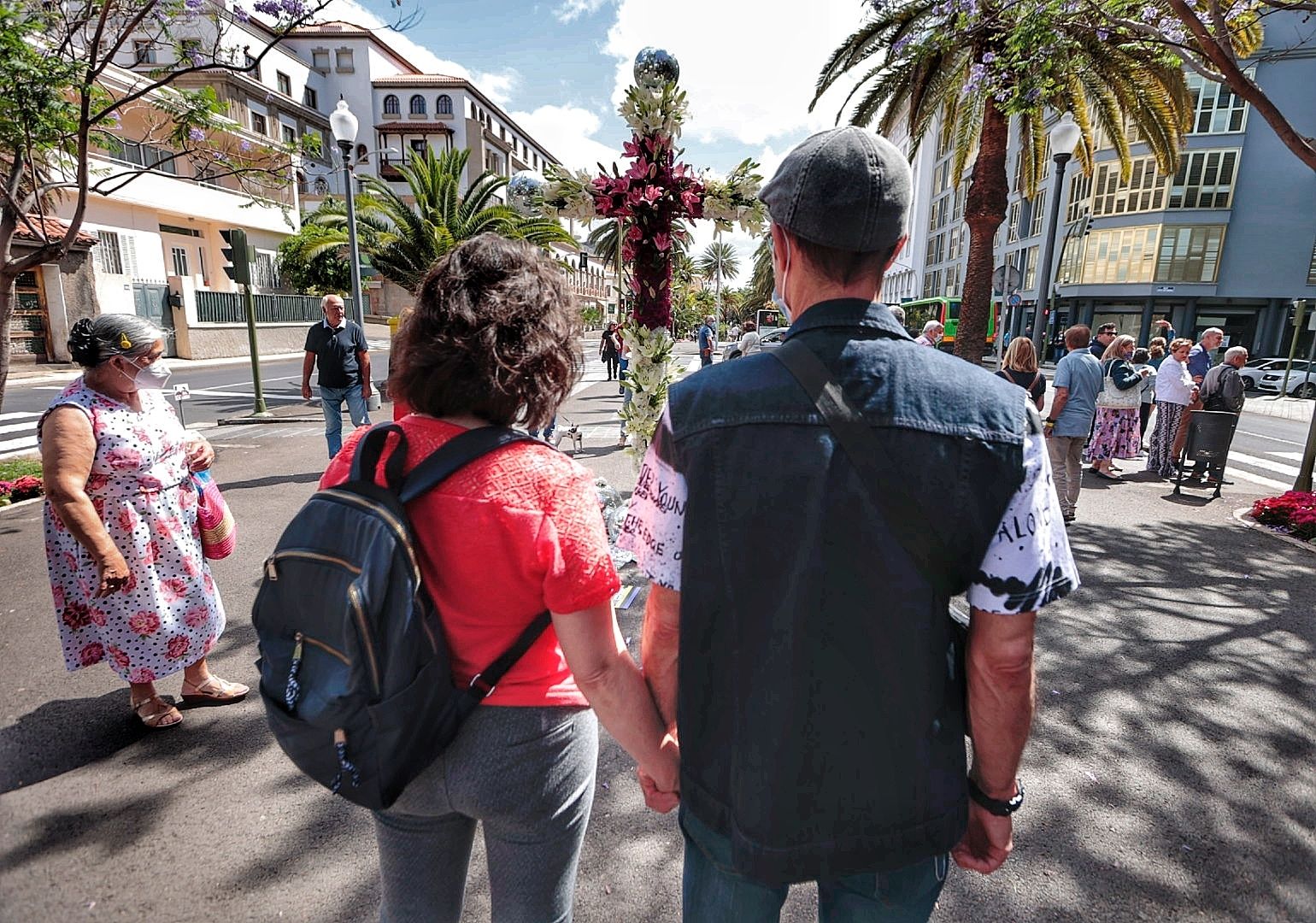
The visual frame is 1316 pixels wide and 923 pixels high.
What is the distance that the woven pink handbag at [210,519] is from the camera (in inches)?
129

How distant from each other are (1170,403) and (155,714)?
1090 cm

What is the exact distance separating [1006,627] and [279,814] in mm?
2818

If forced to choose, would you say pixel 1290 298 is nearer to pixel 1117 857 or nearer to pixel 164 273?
pixel 1117 857

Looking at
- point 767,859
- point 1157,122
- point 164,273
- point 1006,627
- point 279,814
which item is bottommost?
point 279,814

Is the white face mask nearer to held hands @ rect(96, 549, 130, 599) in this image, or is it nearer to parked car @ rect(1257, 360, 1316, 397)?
held hands @ rect(96, 549, 130, 599)

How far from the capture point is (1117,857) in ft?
8.32

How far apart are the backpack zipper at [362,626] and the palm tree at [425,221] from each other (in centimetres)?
1581

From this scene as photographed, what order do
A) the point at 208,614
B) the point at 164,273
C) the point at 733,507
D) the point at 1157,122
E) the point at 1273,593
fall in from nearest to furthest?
the point at 733,507 → the point at 208,614 → the point at 1273,593 → the point at 1157,122 → the point at 164,273

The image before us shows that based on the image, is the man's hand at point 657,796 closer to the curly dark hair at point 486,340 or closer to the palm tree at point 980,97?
the curly dark hair at point 486,340

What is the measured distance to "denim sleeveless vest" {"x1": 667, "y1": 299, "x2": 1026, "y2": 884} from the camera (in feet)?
3.45

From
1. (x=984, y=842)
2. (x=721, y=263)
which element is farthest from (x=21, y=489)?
(x=721, y=263)

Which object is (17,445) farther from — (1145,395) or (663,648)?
(1145,395)

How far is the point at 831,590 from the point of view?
1080mm

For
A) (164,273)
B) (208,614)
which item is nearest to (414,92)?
(164,273)
